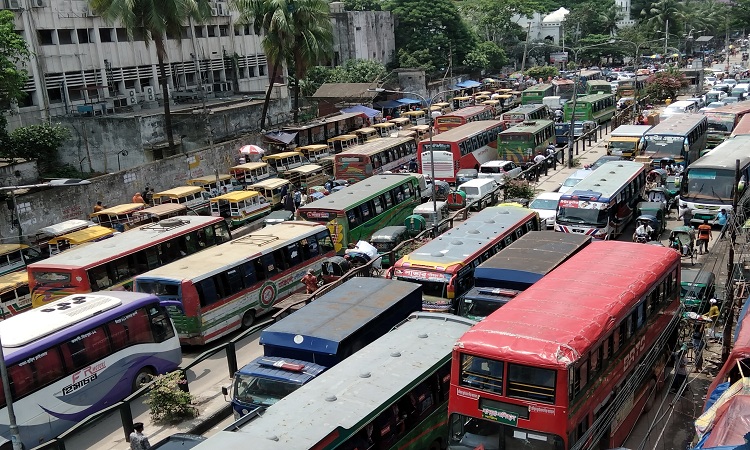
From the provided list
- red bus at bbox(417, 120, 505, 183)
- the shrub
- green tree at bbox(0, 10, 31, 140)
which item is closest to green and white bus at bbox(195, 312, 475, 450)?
the shrub

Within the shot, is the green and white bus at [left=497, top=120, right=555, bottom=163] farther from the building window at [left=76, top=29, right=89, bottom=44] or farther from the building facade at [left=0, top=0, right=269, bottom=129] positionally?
the building window at [left=76, top=29, right=89, bottom=44]

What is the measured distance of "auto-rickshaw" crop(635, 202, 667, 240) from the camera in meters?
25.3

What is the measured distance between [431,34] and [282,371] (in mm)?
69029

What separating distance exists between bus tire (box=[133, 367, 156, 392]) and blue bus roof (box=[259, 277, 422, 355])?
13.0 feet

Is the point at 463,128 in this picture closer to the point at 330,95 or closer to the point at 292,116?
the point at 292,116

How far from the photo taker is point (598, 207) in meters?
23.9

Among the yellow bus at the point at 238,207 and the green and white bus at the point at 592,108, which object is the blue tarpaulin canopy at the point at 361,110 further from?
the yellow bus at the point at 238,207

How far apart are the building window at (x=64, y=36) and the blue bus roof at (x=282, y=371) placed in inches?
1467

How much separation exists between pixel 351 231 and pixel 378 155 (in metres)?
11.8

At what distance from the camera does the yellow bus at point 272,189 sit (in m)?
33.1

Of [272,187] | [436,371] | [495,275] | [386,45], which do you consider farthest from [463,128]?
[386,45]

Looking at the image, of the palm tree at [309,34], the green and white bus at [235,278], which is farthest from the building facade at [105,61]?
the green and white bus at [235,278]

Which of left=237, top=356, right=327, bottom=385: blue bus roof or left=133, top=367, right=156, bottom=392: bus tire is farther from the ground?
left=237, top=356, right=327, bottom=385: blue bus roof

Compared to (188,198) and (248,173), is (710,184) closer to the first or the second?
(248,173)
